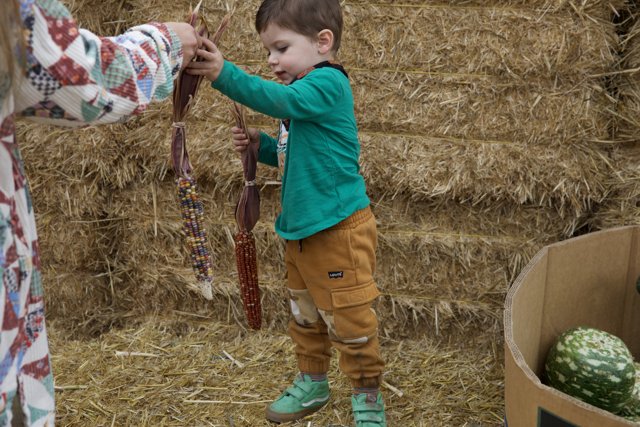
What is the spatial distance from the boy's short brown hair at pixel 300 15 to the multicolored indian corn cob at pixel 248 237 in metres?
0.38

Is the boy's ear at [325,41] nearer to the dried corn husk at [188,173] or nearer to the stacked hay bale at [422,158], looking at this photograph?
the dried corn husk at [188,173]

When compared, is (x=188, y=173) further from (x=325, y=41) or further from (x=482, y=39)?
(x=482, y=39)

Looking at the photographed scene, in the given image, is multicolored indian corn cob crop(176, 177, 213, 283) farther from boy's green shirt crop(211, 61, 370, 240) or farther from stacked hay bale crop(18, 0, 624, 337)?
stacked hay bale crop(18, 0, 624, 337)

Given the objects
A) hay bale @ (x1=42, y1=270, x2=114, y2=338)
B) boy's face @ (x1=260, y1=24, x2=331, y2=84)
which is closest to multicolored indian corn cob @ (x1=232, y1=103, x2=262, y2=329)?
boy's face @ (x1=260, y1=24, x2=331, y2=84)

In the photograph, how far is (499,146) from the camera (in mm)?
2711

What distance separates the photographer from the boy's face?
79.1 inches

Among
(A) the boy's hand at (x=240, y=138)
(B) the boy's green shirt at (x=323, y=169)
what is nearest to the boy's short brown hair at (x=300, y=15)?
(B) the boy's green shirt at (x=323, y=169)

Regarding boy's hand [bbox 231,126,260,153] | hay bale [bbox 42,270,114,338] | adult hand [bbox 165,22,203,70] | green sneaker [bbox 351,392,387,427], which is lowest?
green sneaker [bbox 351,392,387,427]

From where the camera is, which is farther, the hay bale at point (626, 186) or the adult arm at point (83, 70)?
the hay bale at point (626, 186)

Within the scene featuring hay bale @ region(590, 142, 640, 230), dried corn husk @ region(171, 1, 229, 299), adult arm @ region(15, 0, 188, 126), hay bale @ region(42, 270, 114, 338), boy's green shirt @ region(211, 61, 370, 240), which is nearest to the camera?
adult arm @ region(15, 0, 188, 126)

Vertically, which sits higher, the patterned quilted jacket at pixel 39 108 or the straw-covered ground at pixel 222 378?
the patterned quilted jacket at pixel 39 108

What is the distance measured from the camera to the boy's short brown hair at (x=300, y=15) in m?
1.98

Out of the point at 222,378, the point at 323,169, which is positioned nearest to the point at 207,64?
the point at 323,169

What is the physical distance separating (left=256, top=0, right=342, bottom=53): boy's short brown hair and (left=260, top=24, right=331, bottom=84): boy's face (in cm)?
2
